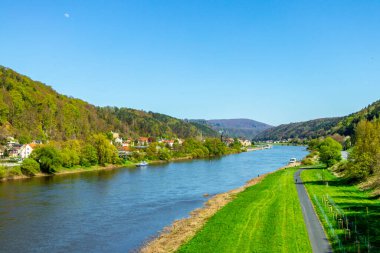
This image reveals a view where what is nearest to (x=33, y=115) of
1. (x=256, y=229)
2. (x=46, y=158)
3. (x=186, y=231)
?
(x=46, y=158)

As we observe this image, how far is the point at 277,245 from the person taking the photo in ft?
95.8

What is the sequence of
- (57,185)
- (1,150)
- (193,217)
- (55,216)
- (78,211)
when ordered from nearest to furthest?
(193,217)
(55,216)
(78,211)
(57,185)
(1,150)

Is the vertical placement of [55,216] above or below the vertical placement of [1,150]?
below

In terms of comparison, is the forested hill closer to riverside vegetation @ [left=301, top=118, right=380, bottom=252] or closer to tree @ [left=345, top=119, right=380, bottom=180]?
riverside vegetation @ [left=301, top=118, right=380, bottom=252]

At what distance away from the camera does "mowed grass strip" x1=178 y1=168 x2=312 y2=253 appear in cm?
2942

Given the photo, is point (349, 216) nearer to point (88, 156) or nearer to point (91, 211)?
point (91, 211)

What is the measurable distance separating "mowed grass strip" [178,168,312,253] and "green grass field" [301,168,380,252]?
2.32m

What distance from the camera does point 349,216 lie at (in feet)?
121

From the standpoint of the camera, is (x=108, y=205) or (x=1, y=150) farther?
(x=1, y=150)

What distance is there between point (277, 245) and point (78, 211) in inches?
1208

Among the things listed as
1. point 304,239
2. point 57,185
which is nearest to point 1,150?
point 57,185

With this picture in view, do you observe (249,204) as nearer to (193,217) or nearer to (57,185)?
(193,217)

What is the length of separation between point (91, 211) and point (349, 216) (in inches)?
1252

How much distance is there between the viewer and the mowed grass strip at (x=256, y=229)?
1158 inches
